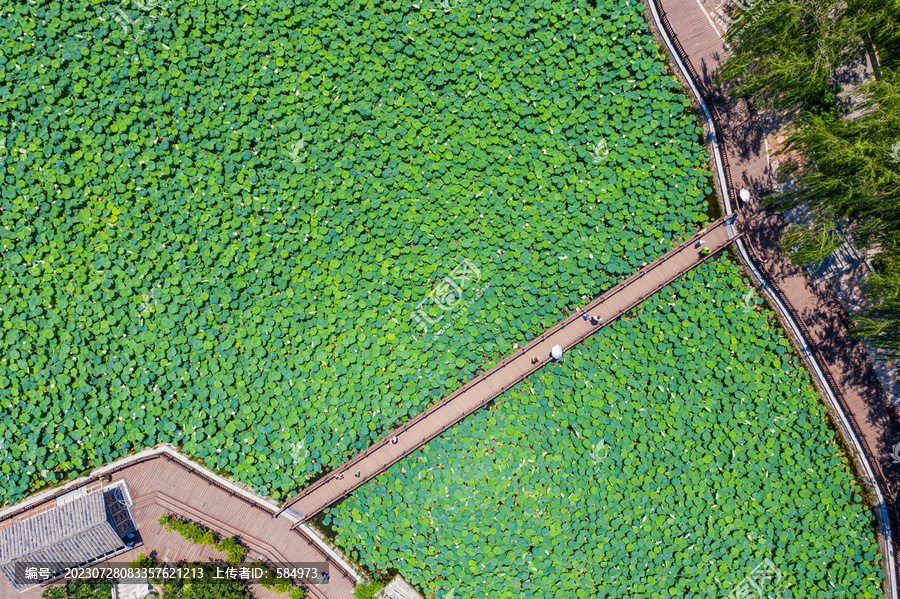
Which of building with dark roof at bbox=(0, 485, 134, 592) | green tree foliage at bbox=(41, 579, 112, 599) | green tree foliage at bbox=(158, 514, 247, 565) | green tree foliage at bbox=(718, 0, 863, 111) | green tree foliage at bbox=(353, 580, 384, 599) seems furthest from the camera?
green tree foliage at bbox=(353, 580, 384, 599)

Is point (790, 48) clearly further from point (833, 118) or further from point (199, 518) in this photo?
point (199, 518)

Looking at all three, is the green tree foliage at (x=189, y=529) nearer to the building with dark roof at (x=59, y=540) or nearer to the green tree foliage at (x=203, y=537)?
the green tree foliage at (x=203, y=537)

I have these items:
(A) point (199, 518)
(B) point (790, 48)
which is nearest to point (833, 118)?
(B) point (790, 48)

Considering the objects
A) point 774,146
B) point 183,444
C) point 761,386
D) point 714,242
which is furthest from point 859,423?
point 183,444

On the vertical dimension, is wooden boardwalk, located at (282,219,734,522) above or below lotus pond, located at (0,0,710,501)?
below

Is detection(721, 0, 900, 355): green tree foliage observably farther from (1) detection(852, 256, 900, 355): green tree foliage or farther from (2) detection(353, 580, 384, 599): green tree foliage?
(2) detection(353, 580, 384, 599): green tree foliage

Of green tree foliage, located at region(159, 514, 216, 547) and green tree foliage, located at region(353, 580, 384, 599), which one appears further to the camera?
green tree foliage, located at region(353, 580, 384, 599)

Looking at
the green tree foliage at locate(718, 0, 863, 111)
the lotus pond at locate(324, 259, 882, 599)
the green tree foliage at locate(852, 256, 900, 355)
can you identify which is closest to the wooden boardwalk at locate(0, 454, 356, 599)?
the lotus pond at locate(324, 259, 882, 599)
